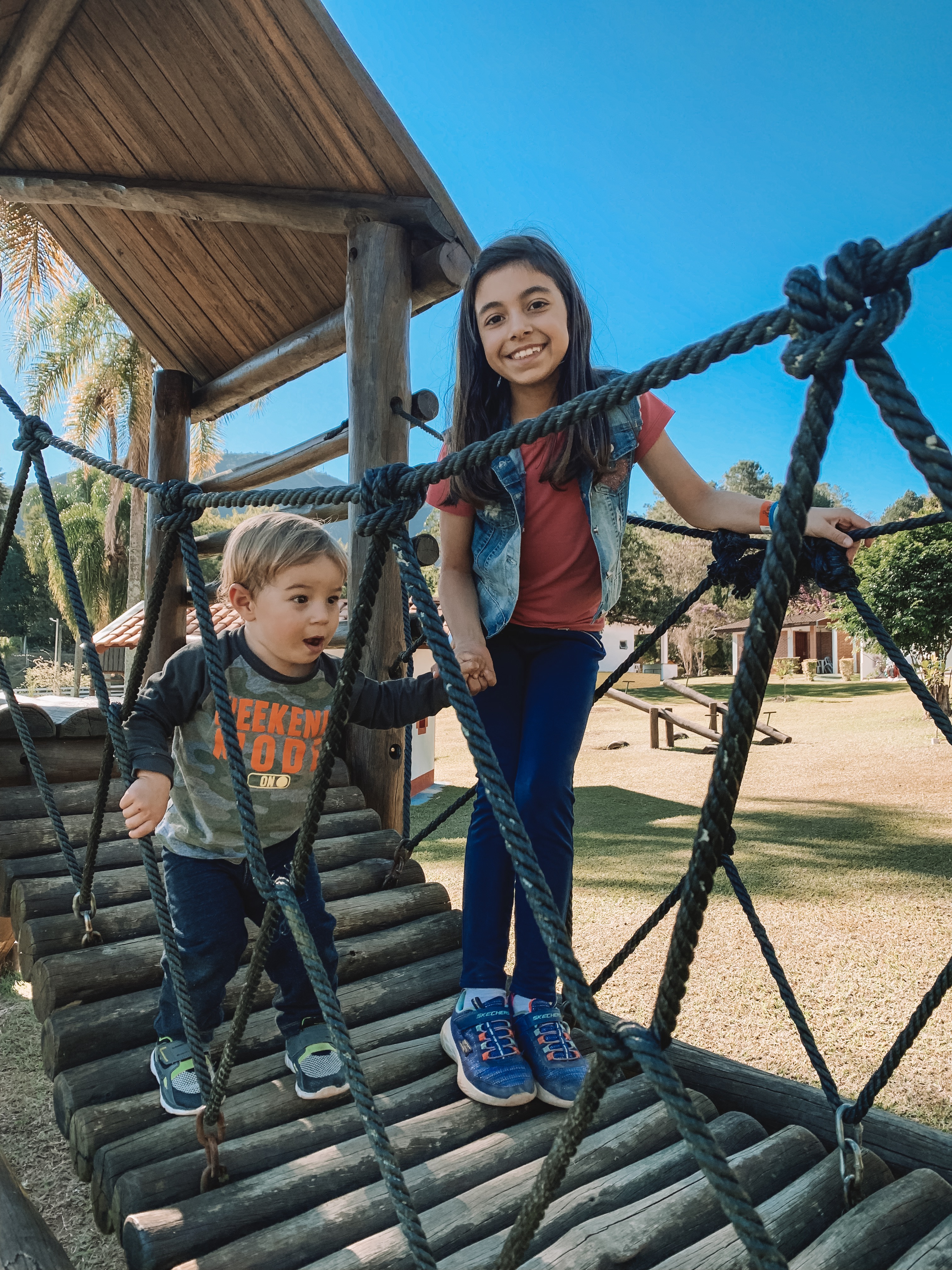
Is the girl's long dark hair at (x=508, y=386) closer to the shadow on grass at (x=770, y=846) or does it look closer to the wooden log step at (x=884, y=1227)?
the wooden log step at (x=884, y=1227)

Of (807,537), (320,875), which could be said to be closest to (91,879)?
(320,875)

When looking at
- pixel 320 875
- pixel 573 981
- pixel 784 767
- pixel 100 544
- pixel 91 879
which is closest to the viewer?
pixel 573 981

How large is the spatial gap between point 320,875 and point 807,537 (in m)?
1.53

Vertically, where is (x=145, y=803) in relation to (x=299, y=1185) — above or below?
above

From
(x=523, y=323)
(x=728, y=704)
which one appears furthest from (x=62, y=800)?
(x=728, y=704)

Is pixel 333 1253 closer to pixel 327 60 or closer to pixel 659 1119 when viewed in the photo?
pixel 659 1119

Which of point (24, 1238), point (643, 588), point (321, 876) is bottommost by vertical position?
point (24, 1238)

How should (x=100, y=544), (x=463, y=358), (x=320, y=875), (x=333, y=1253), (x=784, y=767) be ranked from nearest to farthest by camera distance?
(x=333, y=1253) → (x=463, y=358) → (x=320, y=875) → (x=784, y=767) → (x=100, y=544)

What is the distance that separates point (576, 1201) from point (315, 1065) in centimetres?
53

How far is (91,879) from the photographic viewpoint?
189 cm

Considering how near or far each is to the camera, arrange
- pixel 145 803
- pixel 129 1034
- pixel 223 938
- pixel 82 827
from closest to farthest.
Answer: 1. pixel 145 803
2. pixel 223 938
3. pixel 129 1034
4. pixel 82 827

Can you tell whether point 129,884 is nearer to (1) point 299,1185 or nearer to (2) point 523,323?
(1) point 299,1185

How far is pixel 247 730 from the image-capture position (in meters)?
1.64

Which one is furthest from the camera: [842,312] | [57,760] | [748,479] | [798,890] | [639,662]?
[748,479]
